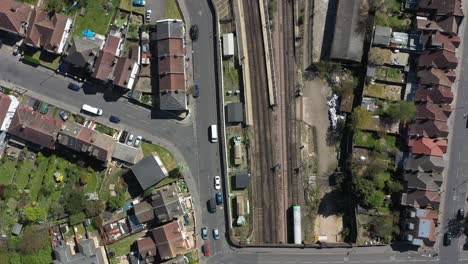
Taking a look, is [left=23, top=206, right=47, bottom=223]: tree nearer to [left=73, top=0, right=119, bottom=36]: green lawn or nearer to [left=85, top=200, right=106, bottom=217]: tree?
[left=85, top=200, right=106, bottom=217]: tree

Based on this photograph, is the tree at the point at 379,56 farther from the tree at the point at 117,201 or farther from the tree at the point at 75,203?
the tree at the point at 75,203

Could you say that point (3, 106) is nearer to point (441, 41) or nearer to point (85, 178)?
point (85, 178)

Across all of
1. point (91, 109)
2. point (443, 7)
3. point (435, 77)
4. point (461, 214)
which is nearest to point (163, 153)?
point (91, 109)

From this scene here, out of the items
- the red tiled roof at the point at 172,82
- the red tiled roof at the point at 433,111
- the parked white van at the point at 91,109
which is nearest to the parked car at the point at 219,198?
the red tiled roof at the point at 172,82

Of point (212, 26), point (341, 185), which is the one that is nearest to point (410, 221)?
point (341, 185)

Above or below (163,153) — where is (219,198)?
below

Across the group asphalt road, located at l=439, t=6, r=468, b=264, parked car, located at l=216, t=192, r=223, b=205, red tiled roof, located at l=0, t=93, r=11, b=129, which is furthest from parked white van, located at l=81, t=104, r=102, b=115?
asphalt road, located at l=439, t=6, r=468, b=264
